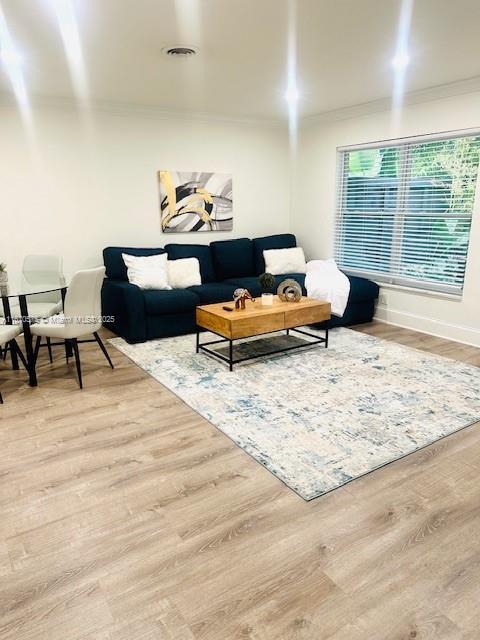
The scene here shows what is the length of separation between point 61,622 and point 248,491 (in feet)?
3.17

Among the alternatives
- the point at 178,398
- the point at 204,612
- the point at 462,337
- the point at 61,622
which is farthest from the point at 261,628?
the point at 462,337

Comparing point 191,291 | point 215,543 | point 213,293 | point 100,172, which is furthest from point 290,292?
point 215,543

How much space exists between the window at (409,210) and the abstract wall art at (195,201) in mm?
1516

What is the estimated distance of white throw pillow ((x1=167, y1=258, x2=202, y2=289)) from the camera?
5.02 meters

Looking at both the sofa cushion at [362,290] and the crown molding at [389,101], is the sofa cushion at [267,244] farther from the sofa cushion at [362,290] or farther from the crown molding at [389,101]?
the crown molding at [389,101]

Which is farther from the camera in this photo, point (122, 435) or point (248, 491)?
point (122, 435)

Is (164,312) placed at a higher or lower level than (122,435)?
higher

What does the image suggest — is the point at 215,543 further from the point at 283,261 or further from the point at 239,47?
the point at 283,261

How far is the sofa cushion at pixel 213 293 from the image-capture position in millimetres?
4836

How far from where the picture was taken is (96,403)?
10.4 feet

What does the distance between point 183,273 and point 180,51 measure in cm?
238

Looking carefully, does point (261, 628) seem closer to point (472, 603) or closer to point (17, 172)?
point (472, 603)

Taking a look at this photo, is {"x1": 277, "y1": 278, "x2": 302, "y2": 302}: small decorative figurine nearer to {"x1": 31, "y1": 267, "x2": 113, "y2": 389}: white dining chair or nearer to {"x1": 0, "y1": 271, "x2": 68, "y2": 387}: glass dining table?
{"x1": 31, "y1": 267, "x2": 113, "y2": 389}: white dining chair

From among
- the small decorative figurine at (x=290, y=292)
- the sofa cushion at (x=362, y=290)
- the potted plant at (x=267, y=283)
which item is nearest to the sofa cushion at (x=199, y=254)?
the potted plant at (x=267, y=283)
